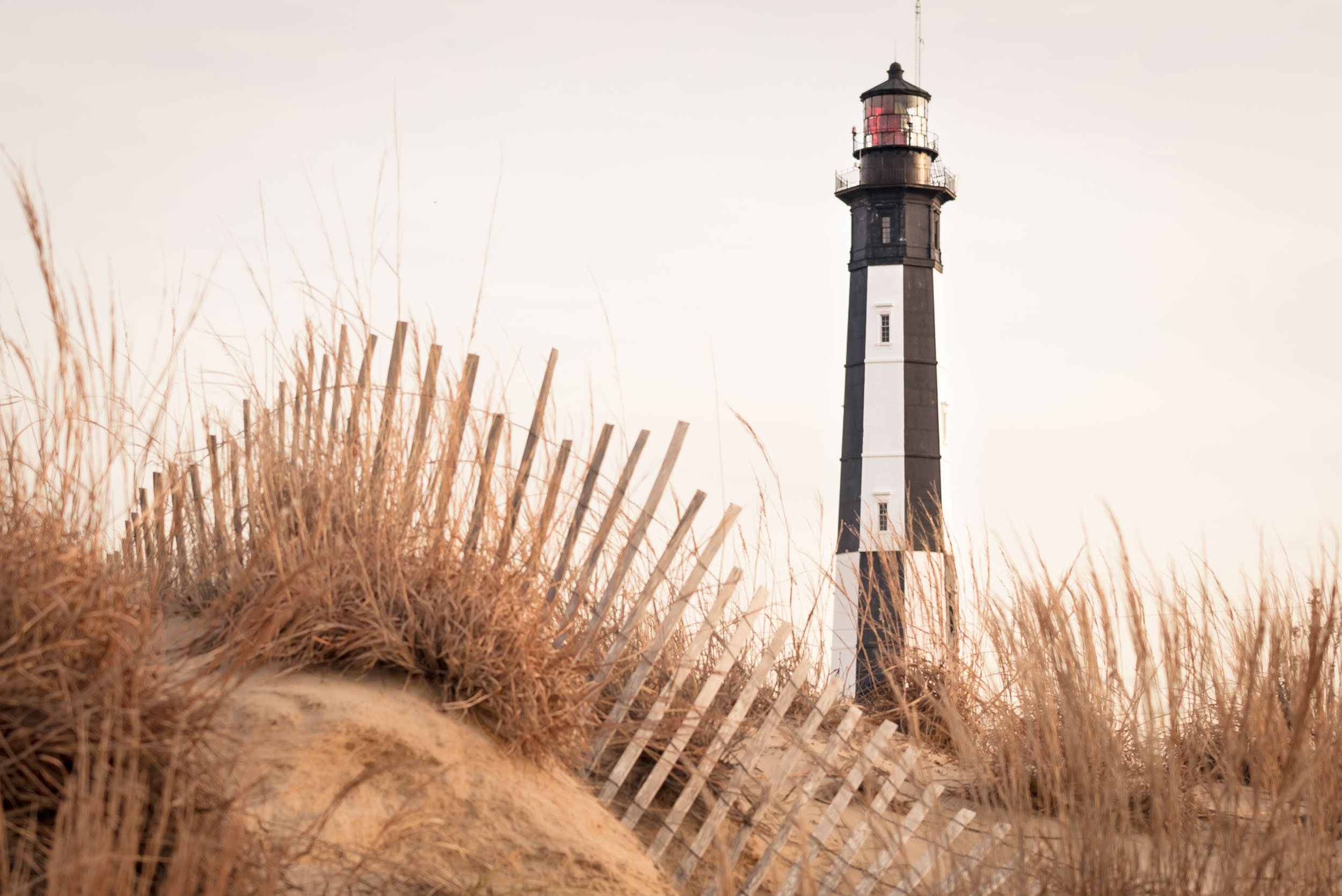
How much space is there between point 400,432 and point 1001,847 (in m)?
2.22

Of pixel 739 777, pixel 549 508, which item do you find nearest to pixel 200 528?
pixel 549 508

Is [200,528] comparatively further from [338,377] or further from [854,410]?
[854,410]

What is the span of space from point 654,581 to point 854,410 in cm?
1181

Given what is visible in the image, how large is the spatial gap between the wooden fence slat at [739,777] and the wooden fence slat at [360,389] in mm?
1359

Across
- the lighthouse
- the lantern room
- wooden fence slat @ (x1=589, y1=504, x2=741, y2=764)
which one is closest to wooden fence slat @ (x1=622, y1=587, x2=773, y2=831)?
wooden fence slat @ (x1=589, y1=504, x2=741, y2=764)

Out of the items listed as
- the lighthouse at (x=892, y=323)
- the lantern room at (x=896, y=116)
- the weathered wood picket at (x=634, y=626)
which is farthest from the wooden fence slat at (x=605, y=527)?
the lantern room at (x=896, y=116)

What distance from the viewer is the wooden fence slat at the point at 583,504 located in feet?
10.5

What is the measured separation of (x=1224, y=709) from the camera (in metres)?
2.84

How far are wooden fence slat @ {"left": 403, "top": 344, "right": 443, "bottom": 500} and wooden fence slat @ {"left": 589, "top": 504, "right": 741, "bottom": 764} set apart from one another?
2.30 feet

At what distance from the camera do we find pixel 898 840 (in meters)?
3.02

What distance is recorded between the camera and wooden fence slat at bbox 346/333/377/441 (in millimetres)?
3004

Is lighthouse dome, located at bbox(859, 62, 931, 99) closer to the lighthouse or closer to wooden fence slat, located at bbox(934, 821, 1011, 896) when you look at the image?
the lighthouse

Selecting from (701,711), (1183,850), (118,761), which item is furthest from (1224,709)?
(118,761)

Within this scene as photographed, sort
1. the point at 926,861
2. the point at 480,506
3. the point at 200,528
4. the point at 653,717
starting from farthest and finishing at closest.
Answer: the point at 926,861 → the point at 200,528 → the point at 653,717 → the point at 480,506
